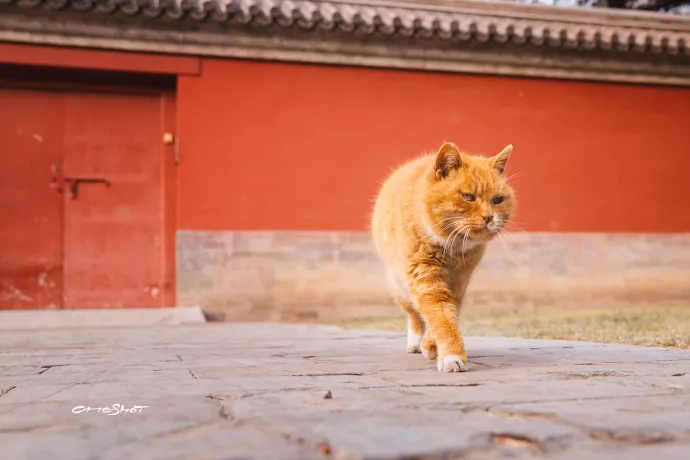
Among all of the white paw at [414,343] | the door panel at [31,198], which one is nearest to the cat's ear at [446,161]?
the white paw at [414,343]

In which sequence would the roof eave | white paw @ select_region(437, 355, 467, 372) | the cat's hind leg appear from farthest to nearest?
the roof eave, the cat's hind leg, white paw @ select_region(437, 355, 467, 372)

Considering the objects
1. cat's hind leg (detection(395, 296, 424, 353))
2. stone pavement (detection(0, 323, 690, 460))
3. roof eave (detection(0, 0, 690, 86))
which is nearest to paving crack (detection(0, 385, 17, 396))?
stone pavement (detection(0, 323, 690, 460))

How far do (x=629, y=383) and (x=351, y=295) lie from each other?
250 inches

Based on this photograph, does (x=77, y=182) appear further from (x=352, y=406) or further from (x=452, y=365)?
(x=352, y=406)

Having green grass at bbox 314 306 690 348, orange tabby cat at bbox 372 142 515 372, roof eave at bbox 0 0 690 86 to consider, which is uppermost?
roof eave at bbox 0 0 690 86

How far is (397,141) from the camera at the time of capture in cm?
898

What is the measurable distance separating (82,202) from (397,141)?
11.9 feet

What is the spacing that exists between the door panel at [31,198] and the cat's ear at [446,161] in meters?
6.31

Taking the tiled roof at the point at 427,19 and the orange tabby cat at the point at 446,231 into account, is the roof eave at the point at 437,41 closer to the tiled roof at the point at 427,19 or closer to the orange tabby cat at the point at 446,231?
the tiled roof at the point at 427,19

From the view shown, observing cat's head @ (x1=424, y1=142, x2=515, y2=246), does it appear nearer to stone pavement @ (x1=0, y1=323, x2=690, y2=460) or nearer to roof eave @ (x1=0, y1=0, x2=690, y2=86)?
stone pavement @ (x1=0, y1=323, x2=690, y2=460)

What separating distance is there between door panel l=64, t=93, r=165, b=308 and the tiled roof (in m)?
1.20

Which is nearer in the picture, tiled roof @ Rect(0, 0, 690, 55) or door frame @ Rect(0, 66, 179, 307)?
tiled roof @ Rect(0, 0, 690, 55)

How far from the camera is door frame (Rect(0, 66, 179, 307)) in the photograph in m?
8.34

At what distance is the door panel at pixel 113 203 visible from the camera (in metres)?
8.40
